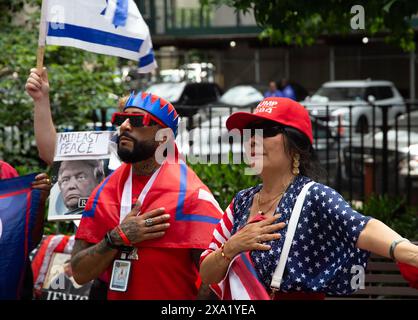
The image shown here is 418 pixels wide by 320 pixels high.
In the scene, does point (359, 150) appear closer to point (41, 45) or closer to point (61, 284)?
point (61, 284)

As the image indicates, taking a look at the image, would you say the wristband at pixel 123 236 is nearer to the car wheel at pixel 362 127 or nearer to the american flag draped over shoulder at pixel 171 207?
the american flag draped over shoulder at pixel 171 207

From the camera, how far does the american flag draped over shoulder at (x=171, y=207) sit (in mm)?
4543

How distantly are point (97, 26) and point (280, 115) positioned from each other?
2.24m

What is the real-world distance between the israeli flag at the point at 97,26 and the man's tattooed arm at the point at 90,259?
5.03 feet

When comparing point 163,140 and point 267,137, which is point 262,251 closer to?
point 267,137

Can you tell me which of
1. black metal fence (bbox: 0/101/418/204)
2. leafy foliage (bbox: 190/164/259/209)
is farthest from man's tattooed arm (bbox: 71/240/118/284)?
leafy foliage (bbox: 190/164/259/209)

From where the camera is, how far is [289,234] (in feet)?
12.4

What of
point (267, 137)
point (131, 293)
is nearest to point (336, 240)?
point (267, 137)

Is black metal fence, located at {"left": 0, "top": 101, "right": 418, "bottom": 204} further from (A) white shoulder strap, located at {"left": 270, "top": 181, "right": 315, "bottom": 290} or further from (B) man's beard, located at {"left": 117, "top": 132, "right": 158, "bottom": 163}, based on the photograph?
(A) white shoulder strap, located at {"left": 270, "top": 181, "right": 315, "bottom": 290}

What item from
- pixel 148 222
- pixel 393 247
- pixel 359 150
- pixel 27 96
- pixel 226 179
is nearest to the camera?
pixel 393 247

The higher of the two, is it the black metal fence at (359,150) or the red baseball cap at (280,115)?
the red baseball cap at (280,115)
